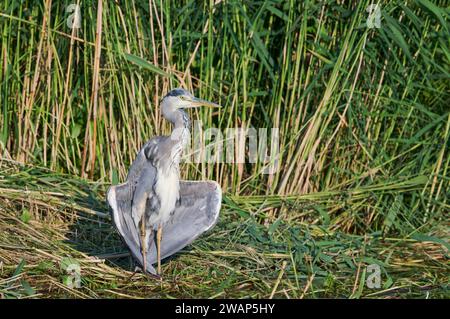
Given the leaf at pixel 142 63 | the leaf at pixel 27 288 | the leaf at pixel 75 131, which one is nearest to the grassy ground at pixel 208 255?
the leaf at pixel 27 288

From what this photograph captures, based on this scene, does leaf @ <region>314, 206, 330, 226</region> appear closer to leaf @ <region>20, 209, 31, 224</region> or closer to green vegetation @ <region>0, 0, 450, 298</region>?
green vegetation @ <region>0, 0, 450, 298</region>

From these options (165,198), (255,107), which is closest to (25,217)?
(165,198)

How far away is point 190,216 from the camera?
14.8 ft

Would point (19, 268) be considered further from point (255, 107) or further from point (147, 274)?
point (255, 107)

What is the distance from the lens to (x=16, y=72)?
5160mm

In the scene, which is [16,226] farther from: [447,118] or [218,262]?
[447,118]

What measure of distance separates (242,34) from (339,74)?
585 mm

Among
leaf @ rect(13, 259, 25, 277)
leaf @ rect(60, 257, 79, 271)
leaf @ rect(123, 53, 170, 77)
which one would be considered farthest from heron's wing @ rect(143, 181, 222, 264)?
leaf @ rect(123, 53, 170, 77)

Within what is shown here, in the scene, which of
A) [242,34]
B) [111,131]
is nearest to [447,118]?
[242,34]

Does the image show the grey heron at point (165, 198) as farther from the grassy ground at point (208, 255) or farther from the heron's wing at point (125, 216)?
the grassy ground at point (208, 255)

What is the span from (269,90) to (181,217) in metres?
1.05

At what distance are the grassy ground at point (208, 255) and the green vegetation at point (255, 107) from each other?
20 mm

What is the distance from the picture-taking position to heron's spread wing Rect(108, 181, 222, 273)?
432 centimetres

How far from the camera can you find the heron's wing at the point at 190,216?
439 cm
